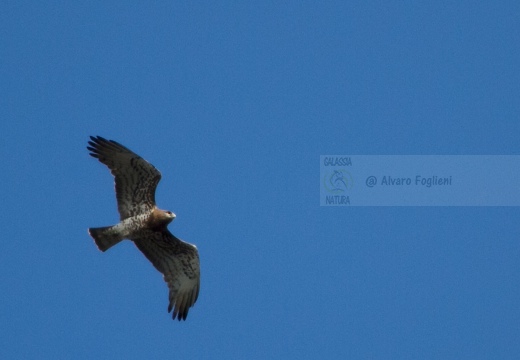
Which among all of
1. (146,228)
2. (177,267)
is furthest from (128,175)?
(177,267)

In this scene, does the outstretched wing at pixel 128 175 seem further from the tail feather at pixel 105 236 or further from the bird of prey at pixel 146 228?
the tail feather at pixel 105 236

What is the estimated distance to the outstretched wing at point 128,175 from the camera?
A: 49.2ft

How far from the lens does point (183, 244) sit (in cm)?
1562

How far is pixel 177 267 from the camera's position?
52.0 feet

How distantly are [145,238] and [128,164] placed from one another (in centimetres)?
140

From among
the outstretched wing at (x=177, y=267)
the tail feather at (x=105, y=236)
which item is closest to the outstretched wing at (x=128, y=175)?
the tail feather at (x=105, y=236)

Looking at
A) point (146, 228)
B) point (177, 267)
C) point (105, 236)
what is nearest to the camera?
point (105, 236)

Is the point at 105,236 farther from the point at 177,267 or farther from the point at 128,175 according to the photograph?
the point at 177,267

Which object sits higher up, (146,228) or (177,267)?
(146,228)

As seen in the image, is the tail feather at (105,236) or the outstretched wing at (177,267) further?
the outstretched wing at (177,267)

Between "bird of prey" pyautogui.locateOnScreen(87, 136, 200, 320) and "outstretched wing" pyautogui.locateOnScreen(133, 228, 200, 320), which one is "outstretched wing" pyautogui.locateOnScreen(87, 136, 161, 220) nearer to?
"bird of prey" pyautogui.locateOnScreen(87, 136, 200, 320)

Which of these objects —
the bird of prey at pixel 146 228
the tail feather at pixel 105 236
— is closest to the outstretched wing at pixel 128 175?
the bird of prey at pixel 146 228

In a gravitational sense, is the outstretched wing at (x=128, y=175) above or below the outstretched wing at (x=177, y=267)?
above

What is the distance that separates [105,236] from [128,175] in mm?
1053
